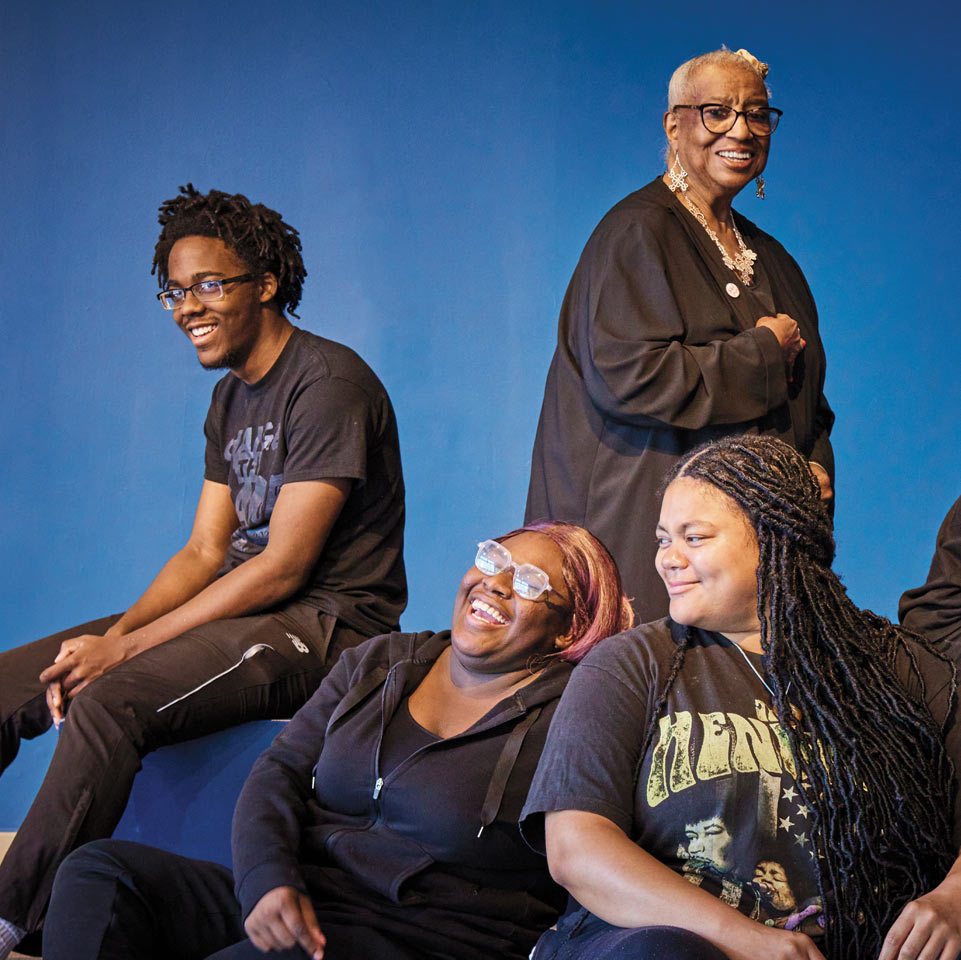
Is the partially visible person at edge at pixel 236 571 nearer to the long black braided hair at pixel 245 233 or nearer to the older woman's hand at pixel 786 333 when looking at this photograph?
the long black braided hair at pixel 245 233

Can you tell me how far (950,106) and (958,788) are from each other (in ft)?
9.14

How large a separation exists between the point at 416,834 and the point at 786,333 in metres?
1.29

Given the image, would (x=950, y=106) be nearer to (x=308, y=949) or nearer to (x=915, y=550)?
(x=915, y=550)

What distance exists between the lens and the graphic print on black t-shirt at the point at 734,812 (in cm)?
155

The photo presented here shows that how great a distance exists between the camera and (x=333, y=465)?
261cm

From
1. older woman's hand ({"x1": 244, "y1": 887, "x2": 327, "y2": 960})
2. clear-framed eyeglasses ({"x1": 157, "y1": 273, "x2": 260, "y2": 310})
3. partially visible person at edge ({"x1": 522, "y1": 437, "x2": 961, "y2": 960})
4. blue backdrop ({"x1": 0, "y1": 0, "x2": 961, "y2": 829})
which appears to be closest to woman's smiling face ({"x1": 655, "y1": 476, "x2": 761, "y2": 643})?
partially visible person at edge ({"x1": 522, "y1": 437, "x2": 961, "y2": 960})

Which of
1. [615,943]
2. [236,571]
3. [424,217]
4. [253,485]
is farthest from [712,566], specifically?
[424,217]

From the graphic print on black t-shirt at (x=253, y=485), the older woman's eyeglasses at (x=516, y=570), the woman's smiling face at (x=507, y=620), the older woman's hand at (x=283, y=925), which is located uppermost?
the graphic print on black t-shirt at (x=253, y=485)

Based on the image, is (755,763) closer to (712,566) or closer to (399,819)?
(712,566)

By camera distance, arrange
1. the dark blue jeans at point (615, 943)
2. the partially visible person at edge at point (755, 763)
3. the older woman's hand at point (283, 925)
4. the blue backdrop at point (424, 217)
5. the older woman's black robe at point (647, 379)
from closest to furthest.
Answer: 1. the dark blue jeans at point (615, 943)
2. the partially visible person at edge at point (755, 763)
3. the older woman's hand at point (283, 925)
4. the older woman's black robe at point (647, 379)
5. the blue backdrop at point (424, 217)

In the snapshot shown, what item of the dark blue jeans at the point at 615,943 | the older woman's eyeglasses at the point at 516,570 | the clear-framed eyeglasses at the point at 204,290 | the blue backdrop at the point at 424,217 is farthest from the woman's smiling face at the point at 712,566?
the blue backdrop at the point at 424,217

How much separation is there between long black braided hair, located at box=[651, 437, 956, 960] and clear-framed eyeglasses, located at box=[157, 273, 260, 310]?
1446mm

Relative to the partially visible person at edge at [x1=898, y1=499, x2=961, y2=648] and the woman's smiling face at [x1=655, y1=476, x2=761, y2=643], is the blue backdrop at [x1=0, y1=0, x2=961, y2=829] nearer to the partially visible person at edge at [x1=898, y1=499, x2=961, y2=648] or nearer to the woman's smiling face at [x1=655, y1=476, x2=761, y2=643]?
the partially visible person at edge at [x1=898, y1=499, x2=961, y2=648]

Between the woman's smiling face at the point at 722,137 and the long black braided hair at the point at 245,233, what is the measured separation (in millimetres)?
955
